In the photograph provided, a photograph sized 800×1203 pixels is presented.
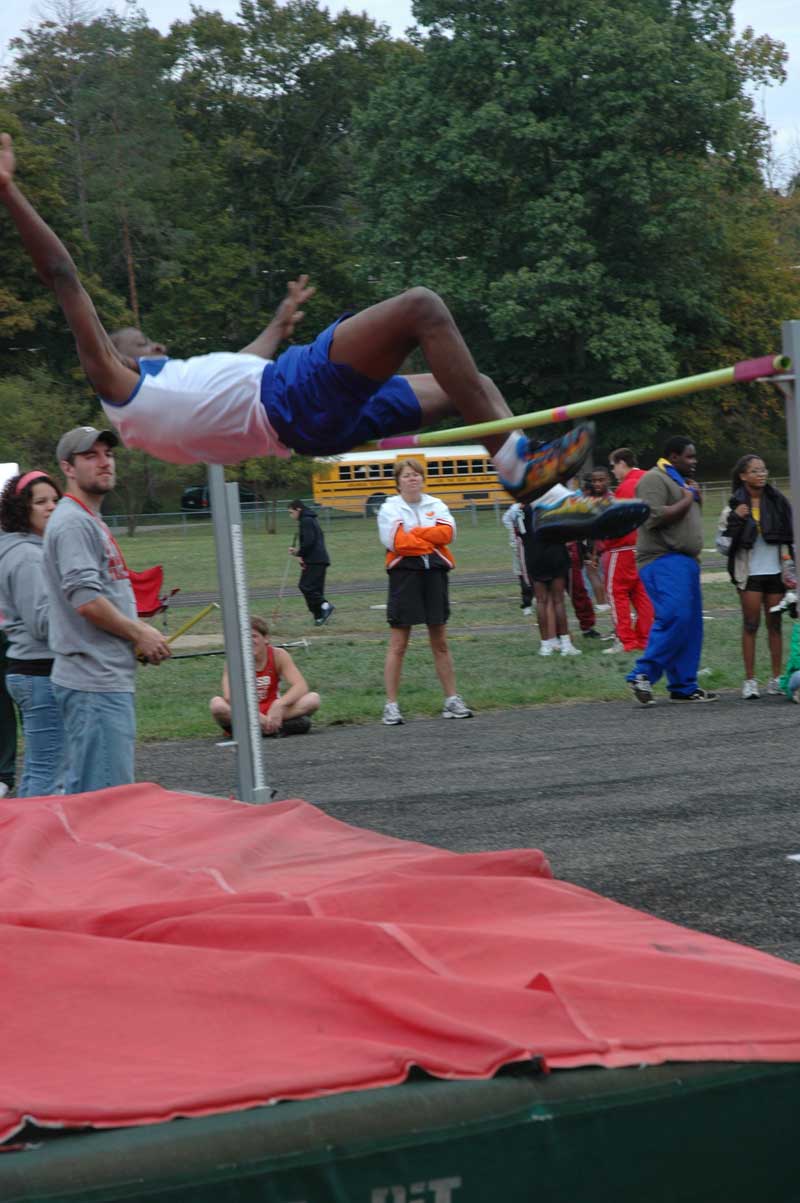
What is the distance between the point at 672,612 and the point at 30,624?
5544 mm

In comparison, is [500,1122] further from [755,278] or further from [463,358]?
[755,278]

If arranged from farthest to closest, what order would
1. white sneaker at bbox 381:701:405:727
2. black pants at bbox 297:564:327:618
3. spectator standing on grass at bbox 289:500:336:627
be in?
black pants at bbox 297:564:327:618
spectator standing on grass at bbox 289:500:336:627
white sneaker at bbox 381:701:405:727

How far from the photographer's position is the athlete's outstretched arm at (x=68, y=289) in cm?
427

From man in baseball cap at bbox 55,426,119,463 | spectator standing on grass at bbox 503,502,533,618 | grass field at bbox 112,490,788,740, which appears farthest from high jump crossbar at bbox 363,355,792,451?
spectator standing on grass at bbox 503,502,533,618

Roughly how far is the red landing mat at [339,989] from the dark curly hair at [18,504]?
262cm

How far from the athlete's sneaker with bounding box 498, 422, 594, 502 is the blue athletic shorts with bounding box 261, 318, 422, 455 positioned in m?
0.41

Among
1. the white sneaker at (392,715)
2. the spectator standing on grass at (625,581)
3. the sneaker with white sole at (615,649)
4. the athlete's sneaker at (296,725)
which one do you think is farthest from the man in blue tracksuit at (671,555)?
the sneaker with white sole at (615,649)

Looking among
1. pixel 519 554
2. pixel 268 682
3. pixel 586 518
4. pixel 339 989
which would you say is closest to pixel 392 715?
pixel 268 682

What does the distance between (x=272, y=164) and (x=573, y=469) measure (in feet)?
156

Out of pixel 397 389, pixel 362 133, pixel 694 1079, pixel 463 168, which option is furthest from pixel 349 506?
pixel 694 1079

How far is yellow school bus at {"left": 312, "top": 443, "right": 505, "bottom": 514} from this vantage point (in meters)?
→ 25.7

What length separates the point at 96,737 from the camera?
18.3ft

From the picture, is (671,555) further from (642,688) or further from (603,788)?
(603,788)

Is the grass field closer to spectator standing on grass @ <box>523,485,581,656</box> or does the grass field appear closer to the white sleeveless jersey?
spectator standing on grass @ <box>523,485,581,656</box>
